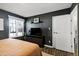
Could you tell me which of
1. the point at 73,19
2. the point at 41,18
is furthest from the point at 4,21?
the point at 73,19

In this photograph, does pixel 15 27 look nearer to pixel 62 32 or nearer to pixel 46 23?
pixel 46 23

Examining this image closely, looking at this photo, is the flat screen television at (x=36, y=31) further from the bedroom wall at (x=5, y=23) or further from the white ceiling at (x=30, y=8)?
the bedroom wall at (x=5, y=23)

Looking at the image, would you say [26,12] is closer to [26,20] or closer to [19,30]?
[26,20]

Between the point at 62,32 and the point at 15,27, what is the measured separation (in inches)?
49.6

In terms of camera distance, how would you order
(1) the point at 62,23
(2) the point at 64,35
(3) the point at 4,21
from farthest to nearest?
(2) the point at 64,35 → (1) the point at 62,23 → (3) the point at 4,21

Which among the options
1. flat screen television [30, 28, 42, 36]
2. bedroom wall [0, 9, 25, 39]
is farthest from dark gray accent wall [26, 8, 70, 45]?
bedroom wall [0, 9, 25, 39]

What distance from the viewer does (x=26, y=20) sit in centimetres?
196

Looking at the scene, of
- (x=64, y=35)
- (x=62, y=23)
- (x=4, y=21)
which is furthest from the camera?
(x=64, y=35)

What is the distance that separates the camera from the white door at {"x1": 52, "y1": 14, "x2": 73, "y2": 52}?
75.7 inches

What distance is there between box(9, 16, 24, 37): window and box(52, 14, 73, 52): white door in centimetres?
91

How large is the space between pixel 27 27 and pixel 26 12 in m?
0.39

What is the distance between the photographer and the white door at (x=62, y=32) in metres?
1.92

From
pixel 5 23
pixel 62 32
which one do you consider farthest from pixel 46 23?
pixel 5 23

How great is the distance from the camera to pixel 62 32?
2.05m
